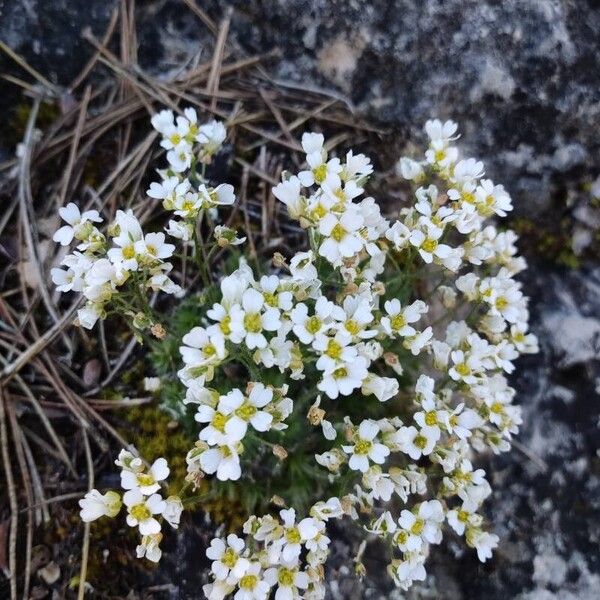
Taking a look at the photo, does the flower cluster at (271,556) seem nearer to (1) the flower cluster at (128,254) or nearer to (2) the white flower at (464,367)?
(2) the white flower at (464,367)

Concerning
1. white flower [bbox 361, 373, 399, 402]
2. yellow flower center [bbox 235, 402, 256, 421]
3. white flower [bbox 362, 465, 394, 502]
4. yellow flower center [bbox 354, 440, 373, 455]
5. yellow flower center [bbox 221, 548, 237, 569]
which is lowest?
yellow flower center [bbox 221, 548, 237, 569]

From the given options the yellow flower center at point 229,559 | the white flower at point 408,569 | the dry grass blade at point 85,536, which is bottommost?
the dry grass blade at point 85,536

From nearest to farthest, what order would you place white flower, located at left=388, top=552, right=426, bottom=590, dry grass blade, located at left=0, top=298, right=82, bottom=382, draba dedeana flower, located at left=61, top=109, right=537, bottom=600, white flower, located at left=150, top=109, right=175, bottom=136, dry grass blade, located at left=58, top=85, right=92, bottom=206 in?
1. draba dedeana flower, located at left=61, top=109, right=537, bottom=600
2. white flower, located at left=388, top=552, right=426, bottom=590
3. white flower, located at left=150, top=109, right=175, bottom=136
4. dry grass blade, located at left=0, top=298, right=82, bottom=382
5. dry grass blade, located at left=58, top=85, right=92, bottom=206

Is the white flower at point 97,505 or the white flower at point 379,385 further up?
the white flower at point 379,385

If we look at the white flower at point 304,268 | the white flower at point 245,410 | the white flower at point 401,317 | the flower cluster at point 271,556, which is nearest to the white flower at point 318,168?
the white flower at point 304,268

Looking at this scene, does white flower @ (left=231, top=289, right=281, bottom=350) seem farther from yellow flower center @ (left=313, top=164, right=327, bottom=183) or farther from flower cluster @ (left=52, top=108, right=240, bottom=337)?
yellow flower center @ (left=313, top=164, right=327, bottom=183)

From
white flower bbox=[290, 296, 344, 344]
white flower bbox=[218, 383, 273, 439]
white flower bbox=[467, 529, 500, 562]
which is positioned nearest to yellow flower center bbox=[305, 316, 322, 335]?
white flower bbox=[290, 296, 344, 344]

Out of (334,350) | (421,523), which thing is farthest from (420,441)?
(334,350)

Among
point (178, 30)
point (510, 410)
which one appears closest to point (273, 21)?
point (178, 30)
